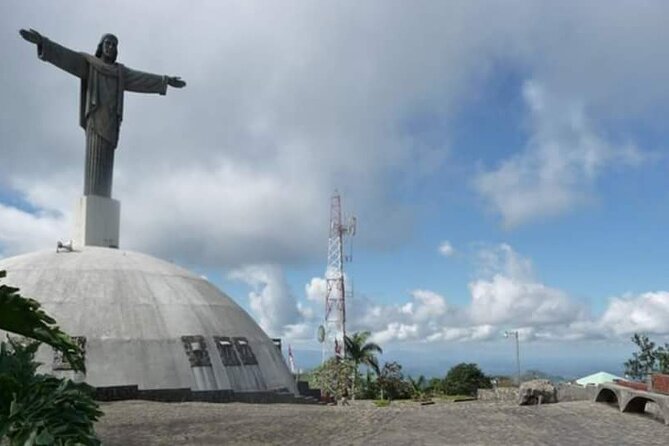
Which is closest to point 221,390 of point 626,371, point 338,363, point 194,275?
point 194,275

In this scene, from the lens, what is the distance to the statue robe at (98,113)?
85.3 ft

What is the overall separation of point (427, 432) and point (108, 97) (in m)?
18.4

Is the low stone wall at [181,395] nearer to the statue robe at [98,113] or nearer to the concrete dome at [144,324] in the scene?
the concrete dome at [144,324]

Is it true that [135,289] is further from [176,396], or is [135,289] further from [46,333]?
[46,333]

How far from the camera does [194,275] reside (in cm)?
2631

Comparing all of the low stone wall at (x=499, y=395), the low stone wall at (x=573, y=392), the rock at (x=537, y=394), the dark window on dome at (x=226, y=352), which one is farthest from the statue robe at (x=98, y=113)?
the low stone wall at (x=499, y=395)

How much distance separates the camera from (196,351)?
2125 cm

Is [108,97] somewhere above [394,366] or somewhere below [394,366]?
above

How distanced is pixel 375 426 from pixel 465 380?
34.4 meters

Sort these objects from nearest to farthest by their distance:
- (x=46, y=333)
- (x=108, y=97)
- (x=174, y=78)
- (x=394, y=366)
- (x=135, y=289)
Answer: (x=46, y=333) → (x=135, y=289) → (x=108, y=97) → (x=174, y=78) → (x=394, y=366)

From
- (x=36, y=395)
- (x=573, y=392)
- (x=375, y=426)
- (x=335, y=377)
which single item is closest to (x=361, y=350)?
(x=335, y=377)

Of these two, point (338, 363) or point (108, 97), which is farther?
point (338, 363)

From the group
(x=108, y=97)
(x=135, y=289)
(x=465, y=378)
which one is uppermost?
(x=108, y=97)

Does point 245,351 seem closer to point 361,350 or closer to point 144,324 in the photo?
point 144,324
